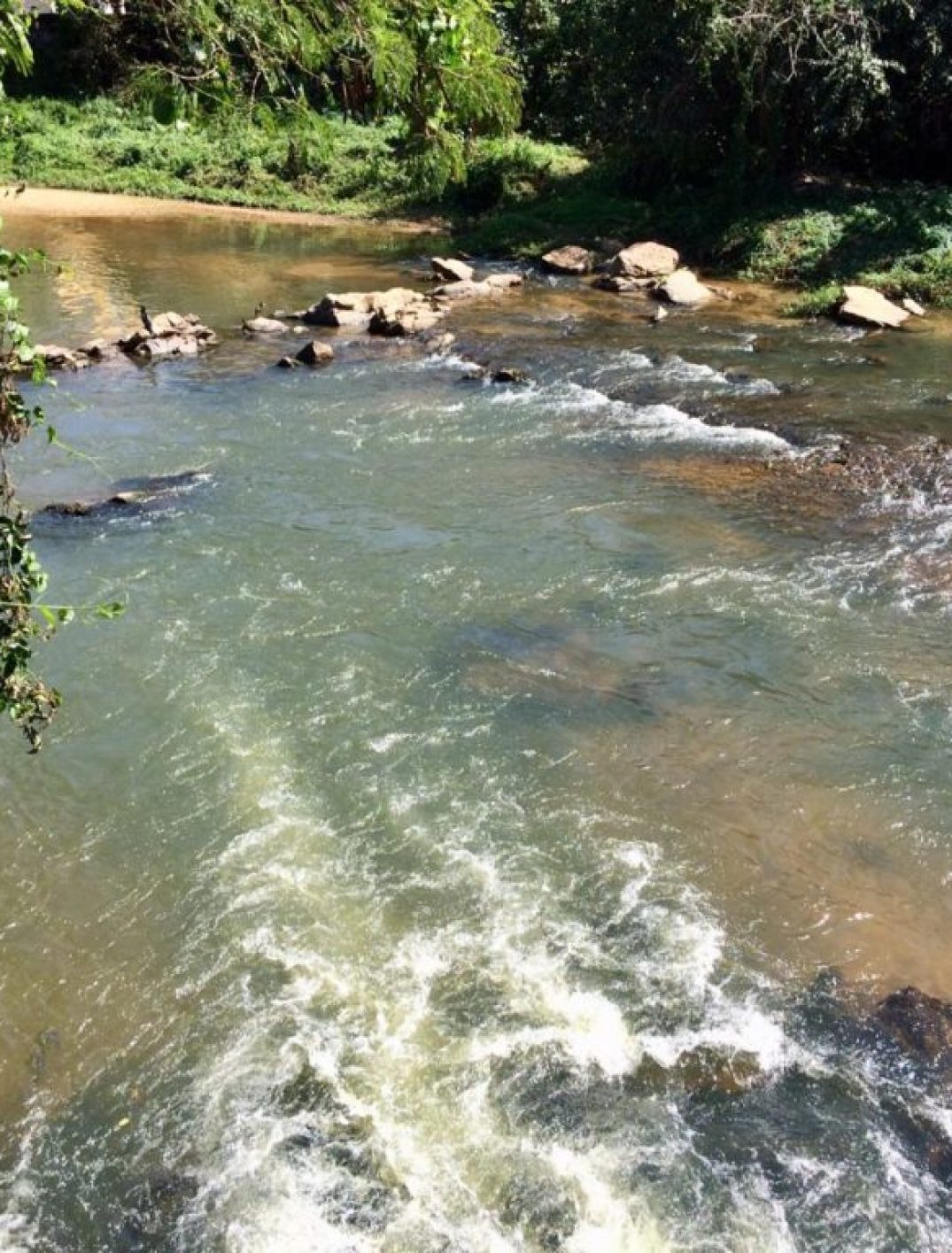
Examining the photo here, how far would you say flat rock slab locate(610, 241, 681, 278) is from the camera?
23.3 metres

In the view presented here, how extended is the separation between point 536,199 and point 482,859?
26887mm

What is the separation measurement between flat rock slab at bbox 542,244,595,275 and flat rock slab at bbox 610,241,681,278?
2.76 feet

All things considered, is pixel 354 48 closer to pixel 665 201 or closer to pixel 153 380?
pixel 153 380

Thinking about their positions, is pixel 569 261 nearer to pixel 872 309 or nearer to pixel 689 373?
pixel 872 309

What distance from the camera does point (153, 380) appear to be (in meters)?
17.5

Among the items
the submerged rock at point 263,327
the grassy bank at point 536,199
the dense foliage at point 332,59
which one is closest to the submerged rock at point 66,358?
the submerged rock at point 263,327

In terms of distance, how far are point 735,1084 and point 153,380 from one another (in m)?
14.9

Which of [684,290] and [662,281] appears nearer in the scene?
[684,290]

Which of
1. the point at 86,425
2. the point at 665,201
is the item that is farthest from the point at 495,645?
the point at 665,201

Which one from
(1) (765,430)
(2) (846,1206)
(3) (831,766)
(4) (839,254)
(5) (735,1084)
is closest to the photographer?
(2) (846,1206)

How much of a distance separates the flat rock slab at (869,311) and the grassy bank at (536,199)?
0.76 metres

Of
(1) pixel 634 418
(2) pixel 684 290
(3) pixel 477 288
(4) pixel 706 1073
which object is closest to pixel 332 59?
(4) pixel 706 1073

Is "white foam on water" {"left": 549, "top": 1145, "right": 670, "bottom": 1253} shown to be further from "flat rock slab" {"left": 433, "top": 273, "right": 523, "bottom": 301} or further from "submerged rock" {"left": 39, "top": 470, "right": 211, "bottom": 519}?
"flat rock slab" {"left": 433, "top": 273, "right": 523, "bottom": 301}

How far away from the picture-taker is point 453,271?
23984 mm
